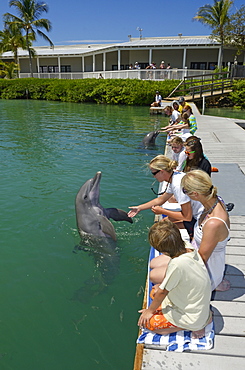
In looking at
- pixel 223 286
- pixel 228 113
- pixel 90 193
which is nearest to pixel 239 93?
pixel 228 113

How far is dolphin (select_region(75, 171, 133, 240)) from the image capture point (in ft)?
18.6

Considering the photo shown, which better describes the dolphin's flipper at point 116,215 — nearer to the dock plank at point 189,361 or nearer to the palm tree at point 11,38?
the dock plank at point 189,361

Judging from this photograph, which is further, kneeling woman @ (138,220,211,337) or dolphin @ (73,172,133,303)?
dolphin @ (73,172,133,303)

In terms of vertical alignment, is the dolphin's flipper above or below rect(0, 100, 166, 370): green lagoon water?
above

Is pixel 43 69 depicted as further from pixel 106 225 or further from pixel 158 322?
pixel 158 322

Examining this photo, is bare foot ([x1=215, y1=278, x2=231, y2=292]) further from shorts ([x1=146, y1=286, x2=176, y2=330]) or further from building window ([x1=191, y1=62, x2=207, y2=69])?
building window ([x1=191, y1=62, x2=207, y2=69])

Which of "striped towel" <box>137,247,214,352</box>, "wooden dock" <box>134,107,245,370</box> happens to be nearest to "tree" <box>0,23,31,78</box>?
"wooden dock" <box>134,107,245,370</box>

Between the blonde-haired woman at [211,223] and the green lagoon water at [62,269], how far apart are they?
1.40 m

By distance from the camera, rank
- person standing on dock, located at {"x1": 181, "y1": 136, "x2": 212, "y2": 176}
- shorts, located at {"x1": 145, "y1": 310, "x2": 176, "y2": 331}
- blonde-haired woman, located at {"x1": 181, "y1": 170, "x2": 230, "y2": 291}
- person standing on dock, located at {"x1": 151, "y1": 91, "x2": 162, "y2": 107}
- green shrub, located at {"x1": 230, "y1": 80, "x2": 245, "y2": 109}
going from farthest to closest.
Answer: green shrub, located at {"x1": 230, "y1": 80, "x2": 245, "y2": 109}, person standing on dock, located at {"x1": 151, "y1": 91, "x2": 162, "y2": 107}, person standing on dock, located at {"x1": 181, "y1": 136, "x2": 212, "y2": 176}, blonde-haired woman, located at {"x1": 181, "y1": 170, "x2": 230, "y2": 291}, shorts, located at {"x1": 145, "y1": 310, "x2": 176, "y2": 331}

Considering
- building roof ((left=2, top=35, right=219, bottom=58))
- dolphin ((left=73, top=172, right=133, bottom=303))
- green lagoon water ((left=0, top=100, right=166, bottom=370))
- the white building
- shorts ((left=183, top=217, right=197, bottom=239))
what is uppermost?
building roof ((left=2, top=35, right=219, bottom=58))

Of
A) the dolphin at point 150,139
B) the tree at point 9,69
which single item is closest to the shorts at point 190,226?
the dolphin at point 150,139

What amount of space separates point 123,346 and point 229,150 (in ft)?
26.8

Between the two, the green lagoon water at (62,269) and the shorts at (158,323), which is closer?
the shorts at (158,323)

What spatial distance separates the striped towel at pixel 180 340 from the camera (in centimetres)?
298
